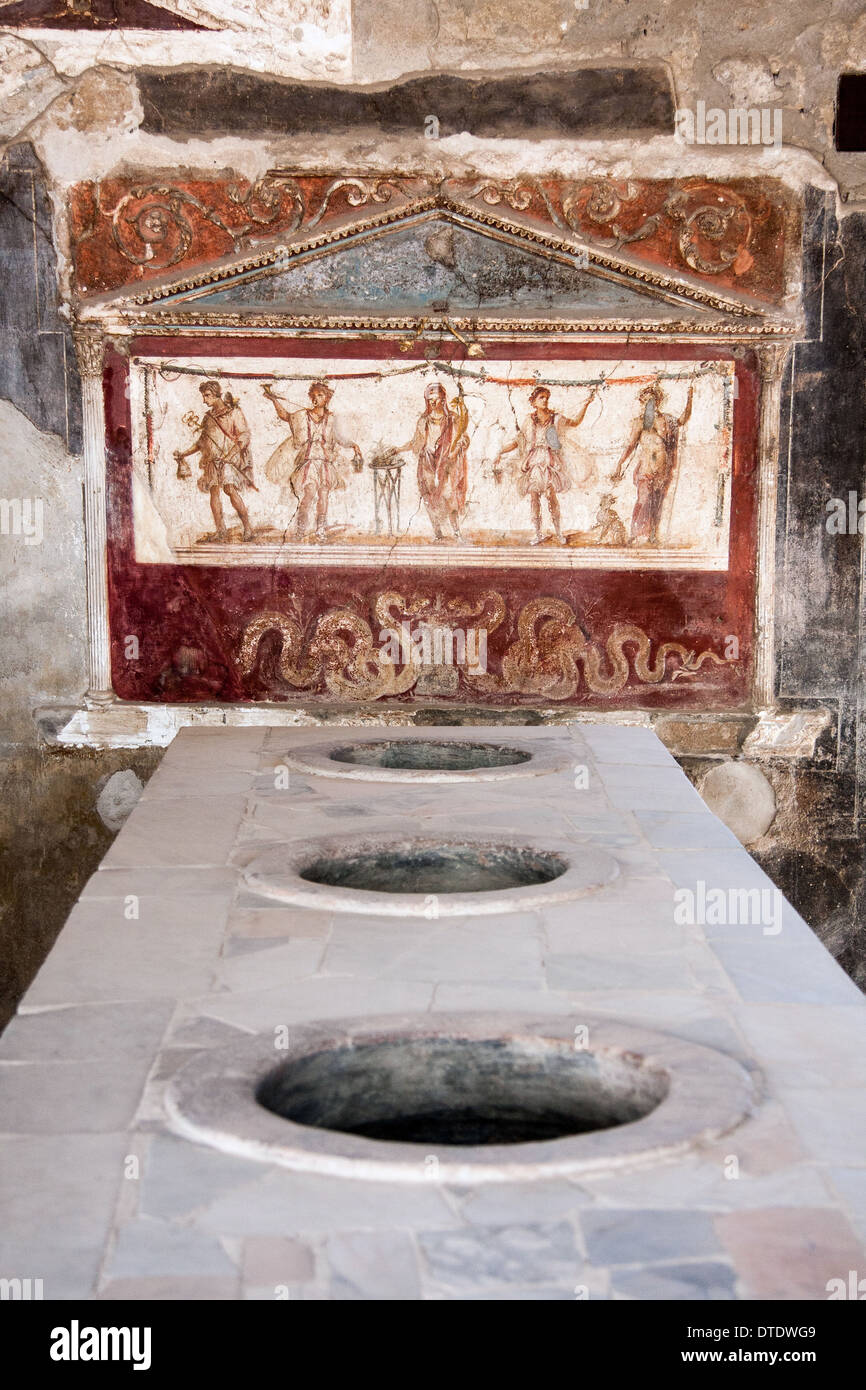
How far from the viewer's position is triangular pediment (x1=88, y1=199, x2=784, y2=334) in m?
5.16

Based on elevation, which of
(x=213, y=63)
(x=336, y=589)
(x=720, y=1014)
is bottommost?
(x=720, y=1014)

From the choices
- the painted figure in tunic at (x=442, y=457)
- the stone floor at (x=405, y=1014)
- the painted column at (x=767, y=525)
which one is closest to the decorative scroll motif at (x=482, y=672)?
→ the painted column at (x=767, y=525)

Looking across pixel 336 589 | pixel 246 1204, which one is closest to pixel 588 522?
pixel 336 589

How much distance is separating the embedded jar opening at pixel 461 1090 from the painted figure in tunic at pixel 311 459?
366cm

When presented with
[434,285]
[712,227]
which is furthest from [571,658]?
[712,227]

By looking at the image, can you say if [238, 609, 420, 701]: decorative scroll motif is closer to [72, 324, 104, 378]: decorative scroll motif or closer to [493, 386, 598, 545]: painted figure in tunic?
[493, 386, 598, 545]: painted figure in tunic

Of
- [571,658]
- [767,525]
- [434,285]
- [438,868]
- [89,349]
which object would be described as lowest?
[438,868]

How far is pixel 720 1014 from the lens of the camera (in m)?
1.97

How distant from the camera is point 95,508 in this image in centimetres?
527

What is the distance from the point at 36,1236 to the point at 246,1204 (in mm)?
203

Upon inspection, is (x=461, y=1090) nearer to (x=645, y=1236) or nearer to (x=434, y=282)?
(x=645, y=1236)

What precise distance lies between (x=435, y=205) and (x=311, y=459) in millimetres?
1057

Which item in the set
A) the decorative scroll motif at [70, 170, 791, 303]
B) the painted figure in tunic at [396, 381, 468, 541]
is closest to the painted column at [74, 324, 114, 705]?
the decorative scroll motif at [70, 170, 791, 303]
